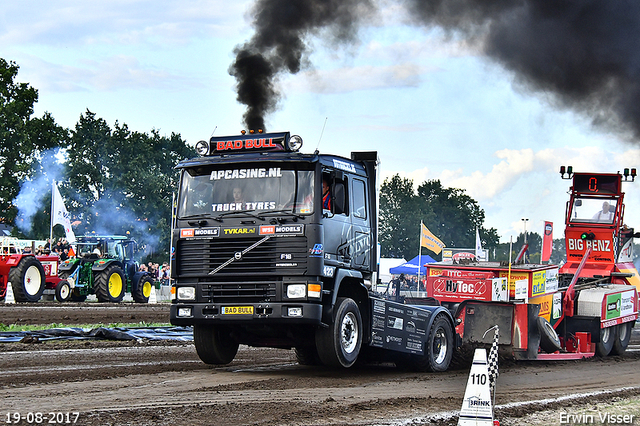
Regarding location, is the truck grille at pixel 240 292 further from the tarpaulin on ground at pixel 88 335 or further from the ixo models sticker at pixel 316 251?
the tarpaulin on ground at pixel 88 335

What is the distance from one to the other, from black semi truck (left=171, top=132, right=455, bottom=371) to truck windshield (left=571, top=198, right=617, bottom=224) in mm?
9153

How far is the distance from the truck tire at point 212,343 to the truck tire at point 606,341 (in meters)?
7.96

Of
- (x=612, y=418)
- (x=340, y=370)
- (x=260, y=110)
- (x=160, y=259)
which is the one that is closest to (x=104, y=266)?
(x=260, y=110)

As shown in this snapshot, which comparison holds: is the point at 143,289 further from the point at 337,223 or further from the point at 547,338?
the point at 337,223

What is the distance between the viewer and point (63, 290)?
27516mm

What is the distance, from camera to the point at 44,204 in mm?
57500

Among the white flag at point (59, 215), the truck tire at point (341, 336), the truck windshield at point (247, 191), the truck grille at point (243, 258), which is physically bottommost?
the truck tire at point (341, 336)

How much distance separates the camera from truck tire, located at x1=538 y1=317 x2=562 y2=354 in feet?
45.5

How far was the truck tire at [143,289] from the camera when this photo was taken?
30.5m

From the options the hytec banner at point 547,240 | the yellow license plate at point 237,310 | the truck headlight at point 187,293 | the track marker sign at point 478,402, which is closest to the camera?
the track marker sign at point 478,402

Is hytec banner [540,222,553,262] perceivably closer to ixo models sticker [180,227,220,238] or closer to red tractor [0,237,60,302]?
ixo models sticker [180,227,220,238]

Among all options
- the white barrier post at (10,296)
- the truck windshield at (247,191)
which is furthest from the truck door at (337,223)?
the white barrier post at (10,296)

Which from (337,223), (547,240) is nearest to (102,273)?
(547,240)

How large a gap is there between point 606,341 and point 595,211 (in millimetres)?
3913
